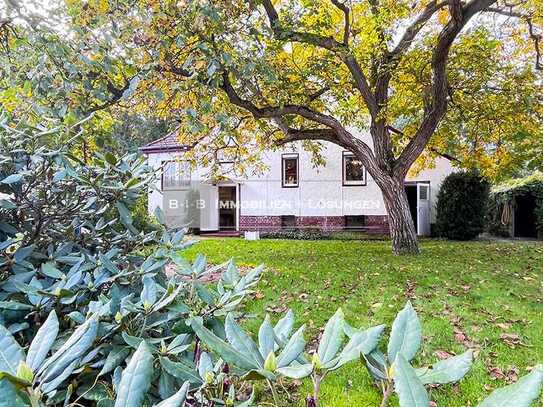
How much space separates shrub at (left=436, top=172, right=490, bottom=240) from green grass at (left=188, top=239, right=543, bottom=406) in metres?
6.17

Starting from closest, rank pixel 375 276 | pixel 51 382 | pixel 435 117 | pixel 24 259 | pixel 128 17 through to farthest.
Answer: pixel 51 382
pixel 24 259
pixel 128 17
pixel 375 276
pixel 435 117

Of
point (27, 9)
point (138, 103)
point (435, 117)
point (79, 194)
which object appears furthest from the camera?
point (435, 117)

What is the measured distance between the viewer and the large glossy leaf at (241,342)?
84 cm

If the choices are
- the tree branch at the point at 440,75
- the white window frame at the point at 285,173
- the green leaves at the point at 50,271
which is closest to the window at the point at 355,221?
the white window frame at the point at 285,173

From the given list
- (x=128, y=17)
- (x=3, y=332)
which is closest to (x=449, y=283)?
(x=128, y=17)

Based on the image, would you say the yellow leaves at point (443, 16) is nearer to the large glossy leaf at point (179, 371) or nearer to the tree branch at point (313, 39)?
the tree branch at point (313, 39)

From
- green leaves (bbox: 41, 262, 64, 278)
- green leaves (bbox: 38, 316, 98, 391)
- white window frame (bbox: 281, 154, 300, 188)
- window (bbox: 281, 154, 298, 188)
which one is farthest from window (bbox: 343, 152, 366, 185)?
green leaves (bbox: 38, 316, 98, 391)

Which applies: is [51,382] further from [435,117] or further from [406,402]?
[435,117]

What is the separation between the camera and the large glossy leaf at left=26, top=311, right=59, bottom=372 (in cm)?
76

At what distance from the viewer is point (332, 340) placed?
893 millimetres

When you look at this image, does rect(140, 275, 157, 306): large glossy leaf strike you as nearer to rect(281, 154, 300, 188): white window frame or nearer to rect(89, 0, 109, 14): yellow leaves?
rect(89, 0, 109, 14): yellow leaves

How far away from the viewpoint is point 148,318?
1.31 meters

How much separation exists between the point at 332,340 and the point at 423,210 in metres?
18.7

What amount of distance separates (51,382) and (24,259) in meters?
0.91
